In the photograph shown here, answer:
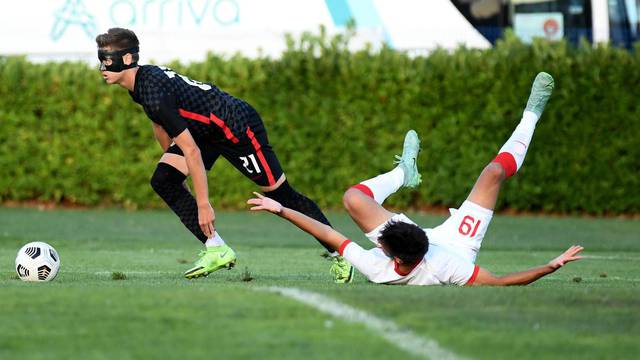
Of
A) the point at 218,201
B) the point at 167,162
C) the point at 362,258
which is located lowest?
the point at 218,201

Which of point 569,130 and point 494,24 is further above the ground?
point 494,24

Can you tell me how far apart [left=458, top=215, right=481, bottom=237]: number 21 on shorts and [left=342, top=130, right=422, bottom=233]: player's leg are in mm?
525

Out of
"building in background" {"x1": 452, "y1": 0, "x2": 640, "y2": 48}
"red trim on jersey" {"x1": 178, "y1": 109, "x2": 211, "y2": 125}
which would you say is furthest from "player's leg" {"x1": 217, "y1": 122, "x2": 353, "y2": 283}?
"building in background" {"x1": 452, "y1": 0, "x2": 640, "y2": 48}

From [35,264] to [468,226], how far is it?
10.7 feet

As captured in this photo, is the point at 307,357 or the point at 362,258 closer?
the point at 307,357

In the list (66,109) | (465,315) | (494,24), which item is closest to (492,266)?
(465,315)

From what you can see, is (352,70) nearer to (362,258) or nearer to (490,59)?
(490,59)

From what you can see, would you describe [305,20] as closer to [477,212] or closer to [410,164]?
[410,164]

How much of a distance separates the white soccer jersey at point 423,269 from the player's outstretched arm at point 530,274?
0.07 meters

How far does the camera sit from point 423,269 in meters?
8.91

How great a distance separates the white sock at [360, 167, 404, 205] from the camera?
9875 millimetres

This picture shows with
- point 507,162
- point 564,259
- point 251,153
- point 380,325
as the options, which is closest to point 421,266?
point 564,259

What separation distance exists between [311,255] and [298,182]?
644 centimetres

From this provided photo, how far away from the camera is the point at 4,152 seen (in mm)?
21094
